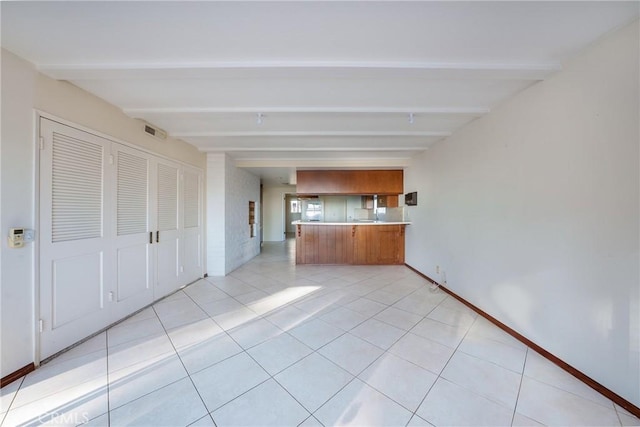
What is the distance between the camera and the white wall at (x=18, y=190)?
5.13 feet

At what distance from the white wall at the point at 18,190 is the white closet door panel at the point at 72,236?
80 mm

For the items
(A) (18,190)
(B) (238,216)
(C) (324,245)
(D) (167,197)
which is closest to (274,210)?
(B) (238,216)

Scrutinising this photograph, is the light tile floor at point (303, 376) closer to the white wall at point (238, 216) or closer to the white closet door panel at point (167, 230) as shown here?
the white closet door panel at point (167, 230)

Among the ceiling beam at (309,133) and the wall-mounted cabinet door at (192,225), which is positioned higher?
the ceiling beam at (309,133)

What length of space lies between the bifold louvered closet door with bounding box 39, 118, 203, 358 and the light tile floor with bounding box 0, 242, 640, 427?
297 mm

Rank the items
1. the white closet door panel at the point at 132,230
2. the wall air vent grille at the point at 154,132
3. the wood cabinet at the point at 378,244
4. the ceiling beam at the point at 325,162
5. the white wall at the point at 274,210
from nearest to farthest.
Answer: the white closet door panel at the point at 132,230
the wall air vent grille at the point at 154,132
the ceiling beam at the point at 325,162
the wood cabinet at the point at 378,244
the white wall at the point at 274,210

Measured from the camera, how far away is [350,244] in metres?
5.20

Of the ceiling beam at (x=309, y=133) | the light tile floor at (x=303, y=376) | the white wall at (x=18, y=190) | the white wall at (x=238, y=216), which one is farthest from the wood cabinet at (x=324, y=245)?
the white wall at (x=18, y=190)

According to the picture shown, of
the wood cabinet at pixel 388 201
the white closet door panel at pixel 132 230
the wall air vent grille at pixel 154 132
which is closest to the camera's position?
the white closet door panel at pixel 132 230

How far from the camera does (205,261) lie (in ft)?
13.6

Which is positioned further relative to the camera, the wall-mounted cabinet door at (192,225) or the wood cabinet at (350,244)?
the wood cabinet at (350,244)

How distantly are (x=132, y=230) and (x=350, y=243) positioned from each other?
4052 millimetres

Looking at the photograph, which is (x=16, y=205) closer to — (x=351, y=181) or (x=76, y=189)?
(x=76, y=189)

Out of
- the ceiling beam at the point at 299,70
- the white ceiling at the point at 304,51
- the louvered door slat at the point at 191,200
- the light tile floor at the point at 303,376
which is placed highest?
the white ceiling at the point at 304,51
